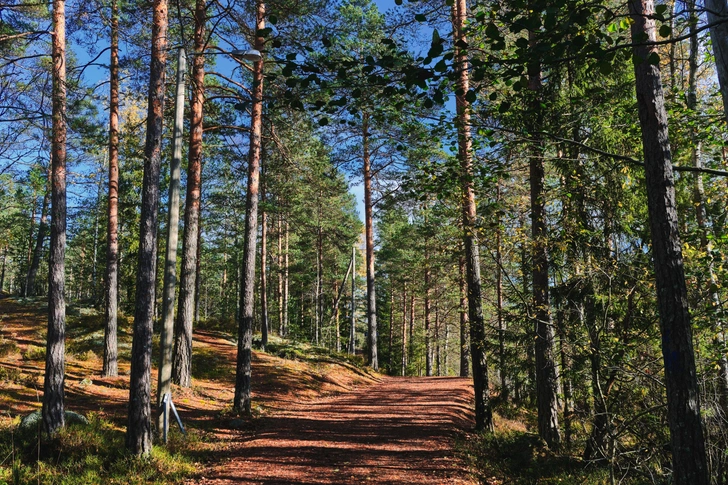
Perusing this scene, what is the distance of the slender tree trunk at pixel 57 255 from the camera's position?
7.37 m

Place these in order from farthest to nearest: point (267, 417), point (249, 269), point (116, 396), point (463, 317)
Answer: point (463, 317) < point (116, 396) < point (249, 269) < point (267, 417)

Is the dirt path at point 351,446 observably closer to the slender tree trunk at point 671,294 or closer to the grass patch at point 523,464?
the grass patch at point 523,464

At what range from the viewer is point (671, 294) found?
12.2 ft

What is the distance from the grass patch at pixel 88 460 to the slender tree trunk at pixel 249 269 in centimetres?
261

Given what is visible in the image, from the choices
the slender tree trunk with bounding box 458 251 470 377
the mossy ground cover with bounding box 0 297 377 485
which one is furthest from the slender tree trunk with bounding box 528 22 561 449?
the mossy ground cover with bounding box 0 297 377 485

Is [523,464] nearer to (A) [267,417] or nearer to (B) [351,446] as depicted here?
(B) [351,446]

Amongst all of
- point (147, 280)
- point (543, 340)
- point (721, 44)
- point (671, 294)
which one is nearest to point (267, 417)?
point (147, 280)

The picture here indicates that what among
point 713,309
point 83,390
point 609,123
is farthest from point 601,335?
point 83,390

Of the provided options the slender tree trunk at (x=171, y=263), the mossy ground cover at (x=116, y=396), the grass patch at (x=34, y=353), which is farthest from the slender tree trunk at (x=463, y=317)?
the grass patch at (x=34, y=353)

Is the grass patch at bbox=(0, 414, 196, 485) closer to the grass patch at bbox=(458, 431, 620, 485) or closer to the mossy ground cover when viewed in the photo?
the mossy ground cover

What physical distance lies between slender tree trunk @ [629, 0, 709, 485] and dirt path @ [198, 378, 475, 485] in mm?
3378

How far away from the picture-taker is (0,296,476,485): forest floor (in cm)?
645

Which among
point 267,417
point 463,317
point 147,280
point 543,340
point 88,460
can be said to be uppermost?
point 147,280

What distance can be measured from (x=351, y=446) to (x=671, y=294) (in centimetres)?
616
